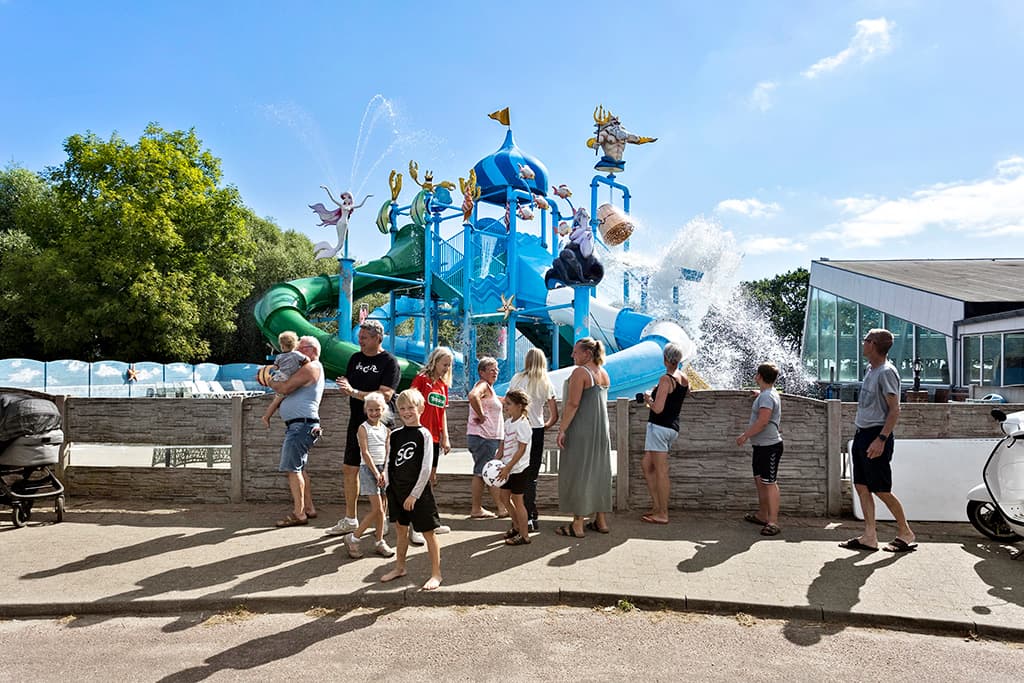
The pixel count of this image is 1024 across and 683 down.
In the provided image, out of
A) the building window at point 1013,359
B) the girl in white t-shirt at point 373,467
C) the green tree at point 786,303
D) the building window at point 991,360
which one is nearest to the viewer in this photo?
the girl in white t-shirt at point 373,467

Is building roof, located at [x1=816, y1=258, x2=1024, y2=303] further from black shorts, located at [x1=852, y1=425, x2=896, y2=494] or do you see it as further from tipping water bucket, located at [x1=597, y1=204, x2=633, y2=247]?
black shorts, located at [x1=852, y1=425, x2=896, y2=494]

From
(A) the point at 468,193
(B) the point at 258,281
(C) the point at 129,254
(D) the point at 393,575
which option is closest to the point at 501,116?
(A) the point at 468,193

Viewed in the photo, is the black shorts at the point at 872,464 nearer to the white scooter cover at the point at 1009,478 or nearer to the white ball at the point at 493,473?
the white scooter cover at the point at 1009,478

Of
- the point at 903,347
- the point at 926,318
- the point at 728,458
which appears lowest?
the point at 728,458

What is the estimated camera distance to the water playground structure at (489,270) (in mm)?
19844

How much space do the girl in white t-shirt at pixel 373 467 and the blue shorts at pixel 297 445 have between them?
3.50 ft

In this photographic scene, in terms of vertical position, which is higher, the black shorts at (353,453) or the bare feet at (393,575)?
the black shorts at (353,453)

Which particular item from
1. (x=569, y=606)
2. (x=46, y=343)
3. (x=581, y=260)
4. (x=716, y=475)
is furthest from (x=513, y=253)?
(x=46, y=343)

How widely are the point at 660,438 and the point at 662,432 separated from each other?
6 centimetres

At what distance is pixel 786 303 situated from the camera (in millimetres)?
66125

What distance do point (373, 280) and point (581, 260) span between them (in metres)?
9.73

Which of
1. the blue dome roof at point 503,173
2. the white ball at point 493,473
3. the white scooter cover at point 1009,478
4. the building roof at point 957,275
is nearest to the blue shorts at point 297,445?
the white ball at point 493,473

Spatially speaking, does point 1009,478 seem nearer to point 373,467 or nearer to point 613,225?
point 373,467

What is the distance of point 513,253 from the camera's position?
21.2 meters
